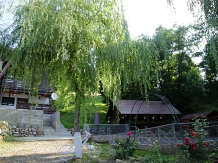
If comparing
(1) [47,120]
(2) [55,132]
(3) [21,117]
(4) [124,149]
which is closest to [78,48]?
(4) [124,149]

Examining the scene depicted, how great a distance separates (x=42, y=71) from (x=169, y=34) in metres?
25.1

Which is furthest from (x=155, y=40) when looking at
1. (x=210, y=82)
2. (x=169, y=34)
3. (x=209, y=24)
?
(x=169, y=34)

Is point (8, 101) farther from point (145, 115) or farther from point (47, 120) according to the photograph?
point (145, 115)

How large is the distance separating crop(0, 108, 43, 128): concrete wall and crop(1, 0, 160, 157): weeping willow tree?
10476 mm

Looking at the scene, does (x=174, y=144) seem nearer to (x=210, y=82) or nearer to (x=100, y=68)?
(x=100, y=68)

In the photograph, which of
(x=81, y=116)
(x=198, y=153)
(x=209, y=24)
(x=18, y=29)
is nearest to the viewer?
(x=209, y=24)

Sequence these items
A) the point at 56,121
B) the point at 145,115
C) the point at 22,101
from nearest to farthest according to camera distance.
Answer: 1. the point at 56,121
2. the point at 22,101
3. the point at 145,115

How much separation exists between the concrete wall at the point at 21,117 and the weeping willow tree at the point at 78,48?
34.4 ft

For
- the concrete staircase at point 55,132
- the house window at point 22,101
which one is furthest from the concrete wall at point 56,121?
the house window at point 22,101

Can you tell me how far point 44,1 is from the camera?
586 cm

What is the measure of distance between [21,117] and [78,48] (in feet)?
39.0

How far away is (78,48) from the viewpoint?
6.35 metres

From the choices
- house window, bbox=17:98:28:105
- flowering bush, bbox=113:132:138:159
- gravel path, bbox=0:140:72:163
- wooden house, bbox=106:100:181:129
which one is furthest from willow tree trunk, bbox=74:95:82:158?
house window, bbox=17:98:28:105

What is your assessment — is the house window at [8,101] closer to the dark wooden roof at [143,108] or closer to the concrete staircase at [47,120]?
the concrete staircase at [47,120]
